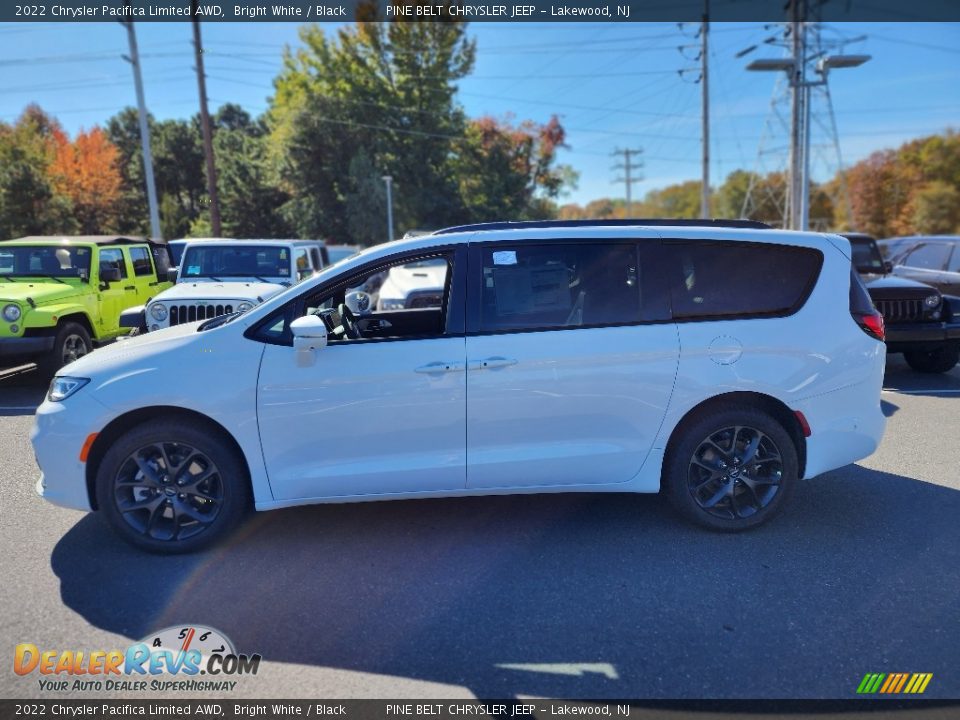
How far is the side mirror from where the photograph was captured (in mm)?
3449

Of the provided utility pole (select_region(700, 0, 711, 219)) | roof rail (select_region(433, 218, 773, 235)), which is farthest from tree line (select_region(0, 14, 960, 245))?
roof rail (select_region(433, 218, 773, 235))

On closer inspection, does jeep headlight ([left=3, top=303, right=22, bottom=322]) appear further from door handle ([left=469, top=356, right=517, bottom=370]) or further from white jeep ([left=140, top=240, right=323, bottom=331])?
door handle ([left=469, top=356, right=517, bottom=370])

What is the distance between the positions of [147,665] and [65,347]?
6.90 meters

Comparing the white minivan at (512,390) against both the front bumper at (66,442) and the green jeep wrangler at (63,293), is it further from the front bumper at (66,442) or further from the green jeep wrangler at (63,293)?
the green jeep wrangler at (63,293)

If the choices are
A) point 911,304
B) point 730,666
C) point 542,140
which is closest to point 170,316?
point 730,666

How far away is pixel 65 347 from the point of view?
8344 millimetres

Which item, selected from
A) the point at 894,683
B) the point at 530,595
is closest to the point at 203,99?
the point at 530,595

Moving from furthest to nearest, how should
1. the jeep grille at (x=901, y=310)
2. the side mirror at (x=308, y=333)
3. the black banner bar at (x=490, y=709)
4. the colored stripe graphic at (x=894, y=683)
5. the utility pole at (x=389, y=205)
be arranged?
the utility pole at (x=389, y=205) < the jeep grille at (x=901, y=310) < the side mirror at (x=308, y=333) < the colored stripe graphic at (x=894, y=683) < the black banner bar at (x=490, y=709)

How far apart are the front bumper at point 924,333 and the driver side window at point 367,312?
5.84m

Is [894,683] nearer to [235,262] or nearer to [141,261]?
[235,262]

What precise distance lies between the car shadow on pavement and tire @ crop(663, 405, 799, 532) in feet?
0.51

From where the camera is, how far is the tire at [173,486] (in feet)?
12.0

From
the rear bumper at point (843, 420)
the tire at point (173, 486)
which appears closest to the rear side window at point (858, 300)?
the rear bumper at point (843, 420)

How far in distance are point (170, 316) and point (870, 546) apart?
7.36 m
